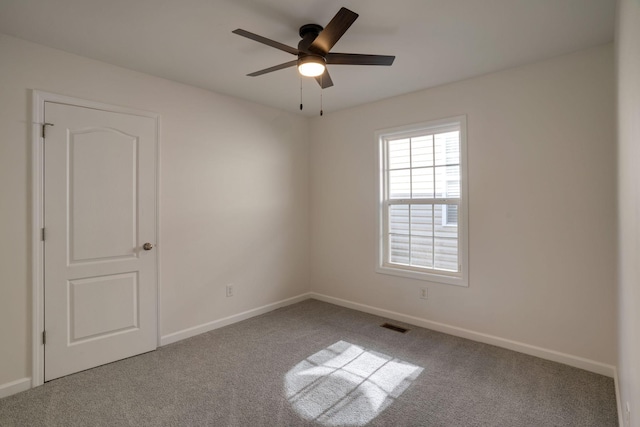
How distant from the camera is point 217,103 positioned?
3.63 m

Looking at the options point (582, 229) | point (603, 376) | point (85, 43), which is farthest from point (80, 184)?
point (603, 376)

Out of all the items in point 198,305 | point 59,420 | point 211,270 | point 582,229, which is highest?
point 582,229

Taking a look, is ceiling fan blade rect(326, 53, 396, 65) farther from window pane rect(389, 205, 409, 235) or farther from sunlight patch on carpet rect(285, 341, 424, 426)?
sunlight patch on carpet rect(285, 341, 424, 426)

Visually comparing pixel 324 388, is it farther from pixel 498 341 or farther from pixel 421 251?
pixel 421 251

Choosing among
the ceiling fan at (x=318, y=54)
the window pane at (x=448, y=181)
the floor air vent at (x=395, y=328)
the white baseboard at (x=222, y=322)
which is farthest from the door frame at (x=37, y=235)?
the window pane at (x=448, y=181)

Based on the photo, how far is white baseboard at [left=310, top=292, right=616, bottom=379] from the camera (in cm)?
265

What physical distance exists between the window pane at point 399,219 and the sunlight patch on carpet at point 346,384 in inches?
56.4

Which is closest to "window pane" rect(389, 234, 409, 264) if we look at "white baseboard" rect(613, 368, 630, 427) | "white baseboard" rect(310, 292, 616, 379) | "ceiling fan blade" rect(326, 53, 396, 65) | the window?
the window

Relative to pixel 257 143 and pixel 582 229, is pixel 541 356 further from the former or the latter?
pixel 257 143

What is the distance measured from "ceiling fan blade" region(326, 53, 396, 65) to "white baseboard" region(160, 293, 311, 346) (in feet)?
9.33

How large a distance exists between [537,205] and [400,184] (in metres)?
1.39

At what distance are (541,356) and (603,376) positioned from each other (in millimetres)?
410

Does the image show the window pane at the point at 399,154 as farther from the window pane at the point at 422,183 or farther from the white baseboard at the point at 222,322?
the white baseboard at the point at 222,322

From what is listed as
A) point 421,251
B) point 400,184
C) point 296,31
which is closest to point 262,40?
point 296,31
